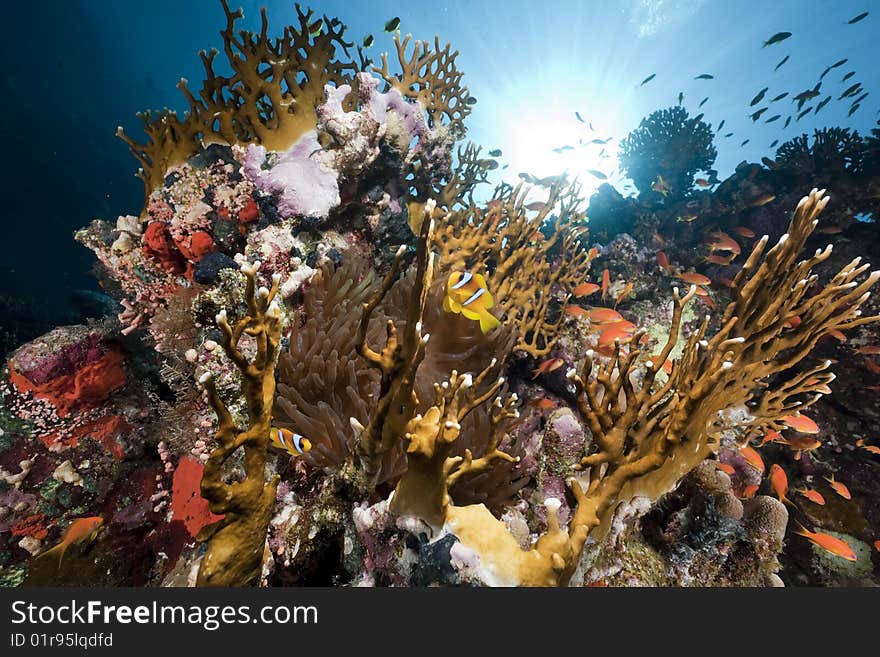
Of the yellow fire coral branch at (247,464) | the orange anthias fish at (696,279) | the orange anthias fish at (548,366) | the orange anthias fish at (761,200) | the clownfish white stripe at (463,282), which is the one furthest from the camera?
the orange anthias fish at (761,200)

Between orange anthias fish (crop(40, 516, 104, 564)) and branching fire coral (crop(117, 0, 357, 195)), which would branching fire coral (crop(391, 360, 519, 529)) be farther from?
branching fire coral (crop(117, 0, 357, 195))

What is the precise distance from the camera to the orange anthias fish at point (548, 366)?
4273mm

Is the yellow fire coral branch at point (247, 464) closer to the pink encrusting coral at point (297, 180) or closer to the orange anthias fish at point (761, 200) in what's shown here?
the pink encrusting coral at point (297, 180)

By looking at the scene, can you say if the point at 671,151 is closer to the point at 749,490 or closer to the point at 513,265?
the point at 513,265

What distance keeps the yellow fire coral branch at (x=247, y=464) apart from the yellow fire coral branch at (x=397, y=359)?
0.40 metres

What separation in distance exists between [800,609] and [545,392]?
9.12ft

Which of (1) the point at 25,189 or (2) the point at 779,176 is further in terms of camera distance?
(1) the point at 25,189

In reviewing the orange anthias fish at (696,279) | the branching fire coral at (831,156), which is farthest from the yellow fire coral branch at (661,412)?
the branching fire coral at (831,156)

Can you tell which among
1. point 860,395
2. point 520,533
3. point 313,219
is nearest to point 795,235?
point 520,533

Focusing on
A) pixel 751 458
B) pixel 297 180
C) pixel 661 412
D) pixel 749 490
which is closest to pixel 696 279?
pixel 751 458

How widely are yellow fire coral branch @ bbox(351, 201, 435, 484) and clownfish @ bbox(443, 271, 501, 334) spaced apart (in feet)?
3.83

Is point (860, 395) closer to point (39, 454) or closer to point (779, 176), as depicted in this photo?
point (779, 176)

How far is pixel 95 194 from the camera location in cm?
3419

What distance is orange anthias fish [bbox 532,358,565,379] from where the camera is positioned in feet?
14.0
